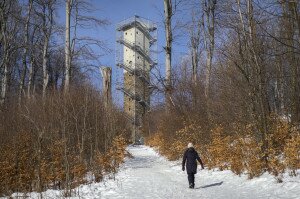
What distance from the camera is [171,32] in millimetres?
21250

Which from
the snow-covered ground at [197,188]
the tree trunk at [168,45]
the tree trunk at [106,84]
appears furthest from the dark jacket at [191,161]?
the tree trunk at [168,45]

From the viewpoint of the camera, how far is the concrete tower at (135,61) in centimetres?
4622

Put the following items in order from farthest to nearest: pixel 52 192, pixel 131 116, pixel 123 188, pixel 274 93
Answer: pixel 131 116 < pixel 274 93 < pixel 123 188 < pixel 52 192

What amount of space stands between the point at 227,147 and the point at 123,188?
4547mm

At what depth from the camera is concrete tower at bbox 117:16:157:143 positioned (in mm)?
46219

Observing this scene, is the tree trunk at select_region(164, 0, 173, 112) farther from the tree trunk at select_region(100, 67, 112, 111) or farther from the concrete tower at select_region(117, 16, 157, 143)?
the concrete tower at select_region(117, 16, 157, 143)

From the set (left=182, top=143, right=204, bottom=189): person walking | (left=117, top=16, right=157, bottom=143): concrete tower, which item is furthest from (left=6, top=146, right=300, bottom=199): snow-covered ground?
(left=117, top=16, right=157, bottom=143): concrete tower

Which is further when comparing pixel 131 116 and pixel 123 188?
pixel 131 116

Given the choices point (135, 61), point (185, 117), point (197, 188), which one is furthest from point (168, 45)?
point (135, 61)

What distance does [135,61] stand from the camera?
4728cm

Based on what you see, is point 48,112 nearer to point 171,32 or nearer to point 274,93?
point 171,32

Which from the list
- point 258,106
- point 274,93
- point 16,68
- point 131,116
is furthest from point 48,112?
point 131,116

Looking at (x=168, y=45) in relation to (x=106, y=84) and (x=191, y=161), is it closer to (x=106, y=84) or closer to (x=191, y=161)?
(x=106, y=84)

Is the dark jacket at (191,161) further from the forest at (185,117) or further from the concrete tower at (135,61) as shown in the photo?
the concrete tower at (135,61)
